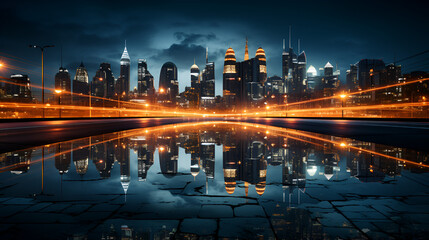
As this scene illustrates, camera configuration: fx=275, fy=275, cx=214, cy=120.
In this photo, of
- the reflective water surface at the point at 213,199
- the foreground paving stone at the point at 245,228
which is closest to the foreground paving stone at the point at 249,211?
the reflective water surface at the point at 213,199

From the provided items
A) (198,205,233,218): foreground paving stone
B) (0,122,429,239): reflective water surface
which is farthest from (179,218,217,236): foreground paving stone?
(198,205,233,218): foreground paving stone

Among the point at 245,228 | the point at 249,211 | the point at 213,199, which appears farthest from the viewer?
the point at 213,199

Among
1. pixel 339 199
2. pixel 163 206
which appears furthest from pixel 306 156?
pixel 163 206

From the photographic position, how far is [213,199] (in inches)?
175

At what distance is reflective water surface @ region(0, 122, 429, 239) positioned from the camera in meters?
3.20

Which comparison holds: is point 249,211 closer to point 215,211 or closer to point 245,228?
point 215,211

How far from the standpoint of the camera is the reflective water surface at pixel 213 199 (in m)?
3.20

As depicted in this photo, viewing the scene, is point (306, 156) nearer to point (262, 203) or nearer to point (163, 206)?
point (262, 203)

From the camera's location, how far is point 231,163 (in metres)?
7.75

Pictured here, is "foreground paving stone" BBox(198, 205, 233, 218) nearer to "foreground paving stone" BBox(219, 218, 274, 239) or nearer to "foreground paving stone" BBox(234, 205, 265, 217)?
A: "foreground paving stone" BBox(234, 205, 265, 217)

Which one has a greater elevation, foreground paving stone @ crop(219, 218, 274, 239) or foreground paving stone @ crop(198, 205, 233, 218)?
foreground paving stone @ crop(219, 218, 274, 239)

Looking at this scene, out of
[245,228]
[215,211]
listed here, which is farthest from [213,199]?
[245,228]

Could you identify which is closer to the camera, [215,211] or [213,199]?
[215,211]

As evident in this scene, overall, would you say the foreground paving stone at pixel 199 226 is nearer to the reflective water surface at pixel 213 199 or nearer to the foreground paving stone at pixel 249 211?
the reflective water surface at pixel 213 199
